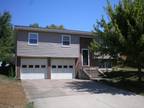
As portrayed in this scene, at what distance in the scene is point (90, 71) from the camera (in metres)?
28.9

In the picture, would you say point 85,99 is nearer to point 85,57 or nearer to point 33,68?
point 33,68

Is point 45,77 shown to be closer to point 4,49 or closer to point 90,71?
point 90,71

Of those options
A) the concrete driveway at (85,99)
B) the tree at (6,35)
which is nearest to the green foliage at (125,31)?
the concrete driveway at (85,99)

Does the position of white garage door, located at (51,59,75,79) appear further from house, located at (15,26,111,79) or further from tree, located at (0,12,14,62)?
tree, located at (0,12,14,62)

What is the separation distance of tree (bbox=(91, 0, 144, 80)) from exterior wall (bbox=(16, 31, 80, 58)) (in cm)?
763

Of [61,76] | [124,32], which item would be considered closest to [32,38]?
[61,76]

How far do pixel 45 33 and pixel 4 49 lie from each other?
1242cm

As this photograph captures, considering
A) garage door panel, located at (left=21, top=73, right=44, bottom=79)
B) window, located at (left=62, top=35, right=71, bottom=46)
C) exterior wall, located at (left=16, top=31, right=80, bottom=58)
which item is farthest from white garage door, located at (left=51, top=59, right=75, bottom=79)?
window, located at (left=62, top=35, right=71, bottom=46)

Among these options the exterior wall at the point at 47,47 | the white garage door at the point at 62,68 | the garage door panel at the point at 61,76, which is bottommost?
the garage door panel at the point at 61,76

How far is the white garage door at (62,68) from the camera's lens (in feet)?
94.3

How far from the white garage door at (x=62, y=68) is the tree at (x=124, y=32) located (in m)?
8.43

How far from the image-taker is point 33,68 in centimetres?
2778

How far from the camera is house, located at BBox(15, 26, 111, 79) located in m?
27.0

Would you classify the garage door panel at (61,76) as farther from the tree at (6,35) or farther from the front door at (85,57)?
the tree at (6,35)
